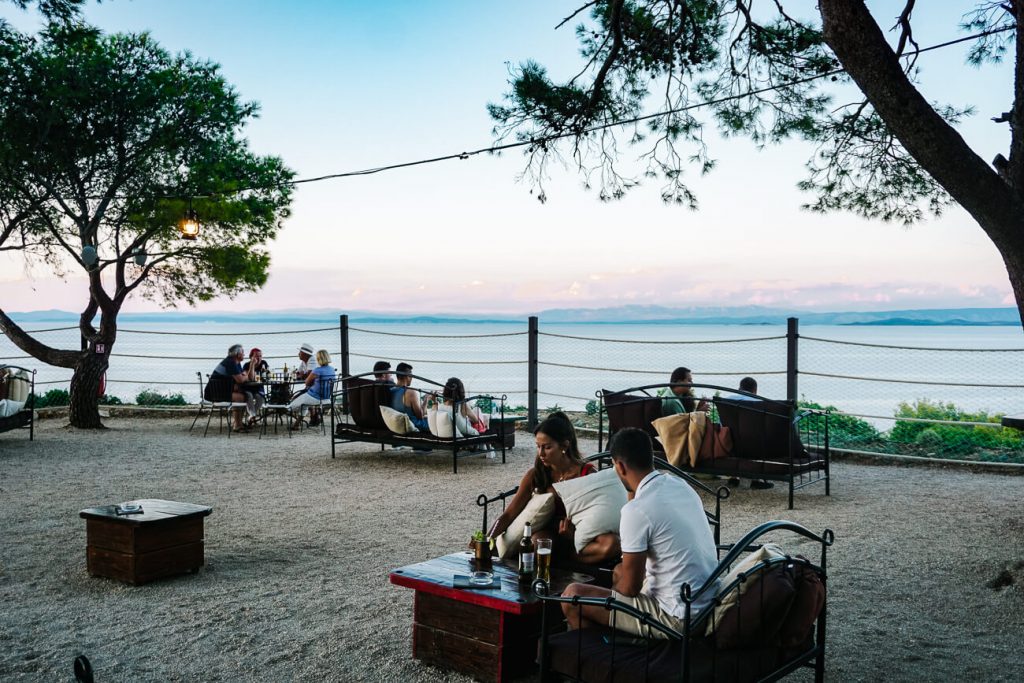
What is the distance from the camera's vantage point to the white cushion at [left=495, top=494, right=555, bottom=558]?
404 centimetres

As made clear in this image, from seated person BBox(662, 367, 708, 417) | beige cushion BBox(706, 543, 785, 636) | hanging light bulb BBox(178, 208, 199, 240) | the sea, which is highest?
hanging light bulb BBox(178, 208, 199, 240)

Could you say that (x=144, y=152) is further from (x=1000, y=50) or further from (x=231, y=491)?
(x=1000, y=50)

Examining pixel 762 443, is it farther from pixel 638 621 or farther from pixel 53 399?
pixel 53 399

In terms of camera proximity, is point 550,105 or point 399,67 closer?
point 550,105

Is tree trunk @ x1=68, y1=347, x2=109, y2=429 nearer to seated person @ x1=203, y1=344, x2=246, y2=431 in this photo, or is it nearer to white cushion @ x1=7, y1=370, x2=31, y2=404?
white cushion @ x1=7, y1=370, x2=31, y2=404

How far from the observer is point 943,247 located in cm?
1291

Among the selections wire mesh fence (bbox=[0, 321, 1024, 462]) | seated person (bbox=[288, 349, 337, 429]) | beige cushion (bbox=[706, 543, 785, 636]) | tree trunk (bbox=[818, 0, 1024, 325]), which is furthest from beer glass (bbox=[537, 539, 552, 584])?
seated person (bbox=[288, 349, 337, 429])

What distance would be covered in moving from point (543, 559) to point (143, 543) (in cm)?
254

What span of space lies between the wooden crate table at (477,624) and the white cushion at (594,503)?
203 mm

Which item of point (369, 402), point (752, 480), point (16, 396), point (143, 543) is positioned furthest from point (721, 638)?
point (16, 396)

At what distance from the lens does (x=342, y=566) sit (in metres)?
5.33

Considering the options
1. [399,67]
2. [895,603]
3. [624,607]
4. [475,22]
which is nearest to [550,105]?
[895,603]

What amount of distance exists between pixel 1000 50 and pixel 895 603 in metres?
3.88

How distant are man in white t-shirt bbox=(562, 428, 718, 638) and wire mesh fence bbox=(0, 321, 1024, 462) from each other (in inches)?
198
